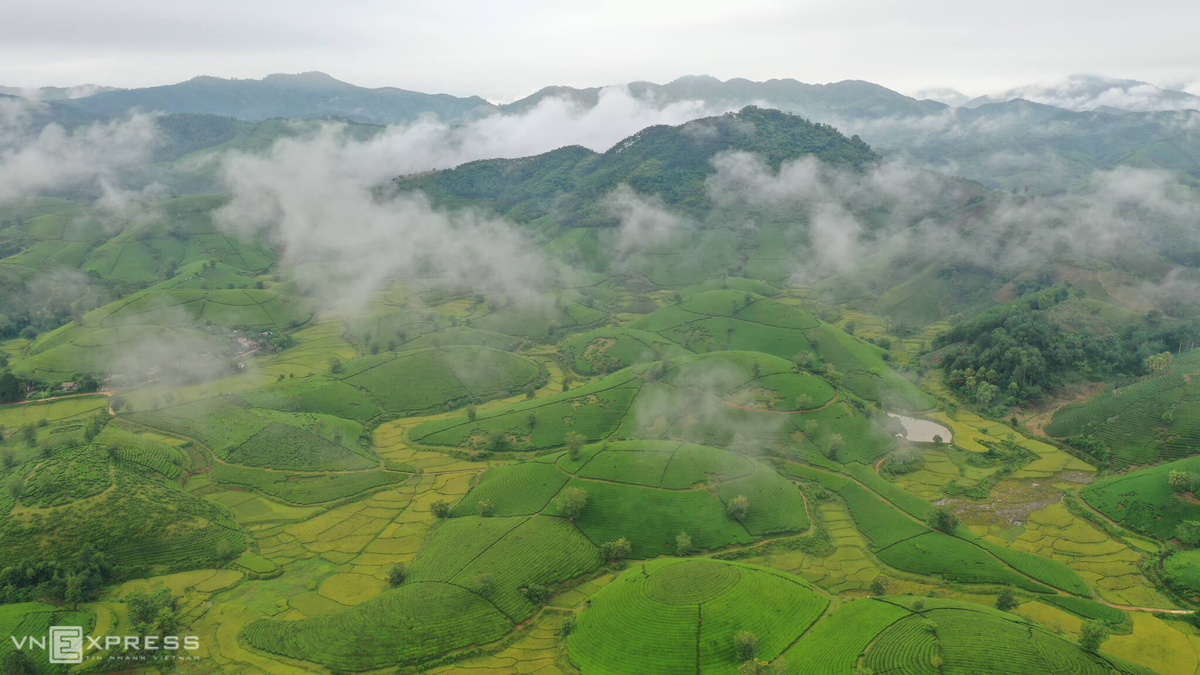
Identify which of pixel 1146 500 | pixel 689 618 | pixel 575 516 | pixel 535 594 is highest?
pixel 1146 500

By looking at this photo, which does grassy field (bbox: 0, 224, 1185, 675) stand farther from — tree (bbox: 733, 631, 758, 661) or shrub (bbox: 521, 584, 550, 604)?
tree (bbox: 733, 631, 758, 661)

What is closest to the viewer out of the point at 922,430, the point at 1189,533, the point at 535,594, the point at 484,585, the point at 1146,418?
the point at 484,585

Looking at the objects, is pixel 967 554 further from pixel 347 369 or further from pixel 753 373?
pixel 347 369

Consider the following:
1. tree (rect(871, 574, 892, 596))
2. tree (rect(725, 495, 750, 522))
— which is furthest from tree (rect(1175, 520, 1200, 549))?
tree (rect(725, 495, 750, 522))

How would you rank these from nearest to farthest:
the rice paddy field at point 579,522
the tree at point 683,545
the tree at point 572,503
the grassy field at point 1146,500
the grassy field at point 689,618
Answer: the grassy field at point 689,618, the rice paddy field at point 579,522, the tree at point 683,545, the grassy field at point 1146,500, the tree at point 572,503

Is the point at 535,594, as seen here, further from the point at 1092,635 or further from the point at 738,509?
the point at 1092,635

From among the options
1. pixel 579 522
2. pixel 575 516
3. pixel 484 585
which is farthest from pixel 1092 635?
pixel 484 585

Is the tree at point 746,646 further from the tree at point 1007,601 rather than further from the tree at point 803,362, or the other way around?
the tree at point 803,362

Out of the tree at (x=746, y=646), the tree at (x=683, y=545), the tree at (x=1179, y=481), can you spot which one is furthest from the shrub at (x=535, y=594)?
the tree at (x=1179, y=481)
